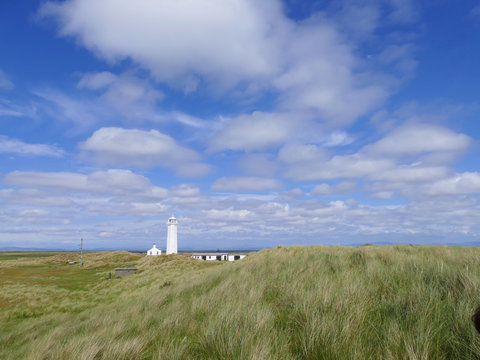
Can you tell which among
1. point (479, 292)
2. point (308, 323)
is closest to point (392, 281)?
point (479, 292)

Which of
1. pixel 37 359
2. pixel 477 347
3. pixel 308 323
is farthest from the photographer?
pixel 37 359

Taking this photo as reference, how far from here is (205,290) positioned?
924cm

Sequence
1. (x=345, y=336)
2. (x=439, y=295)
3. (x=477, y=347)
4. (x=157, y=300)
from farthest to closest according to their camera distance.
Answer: (x=157, y=300) < (x=439, y=295) < (x=345, y=336) < (x=477, y=347)

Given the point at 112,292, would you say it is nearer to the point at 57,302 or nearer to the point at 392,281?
the point at 57,302

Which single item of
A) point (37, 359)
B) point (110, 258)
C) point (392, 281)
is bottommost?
point (110, 258)

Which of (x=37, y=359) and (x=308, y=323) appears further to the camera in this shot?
(x=37, y=359)

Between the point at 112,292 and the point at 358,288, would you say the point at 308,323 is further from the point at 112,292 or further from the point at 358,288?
the point at 112,292

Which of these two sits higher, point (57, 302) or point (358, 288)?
point (358, 288)

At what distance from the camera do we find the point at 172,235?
225ft

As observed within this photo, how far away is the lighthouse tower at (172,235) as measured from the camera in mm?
68312

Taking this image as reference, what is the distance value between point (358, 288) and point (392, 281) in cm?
118

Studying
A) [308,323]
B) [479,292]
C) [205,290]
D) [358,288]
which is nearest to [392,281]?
[358,288]

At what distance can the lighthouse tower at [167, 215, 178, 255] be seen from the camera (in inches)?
2689

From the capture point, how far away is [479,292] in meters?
4.37
